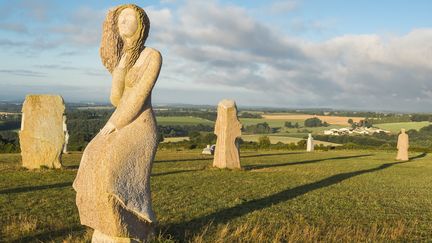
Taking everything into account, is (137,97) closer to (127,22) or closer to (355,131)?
(127,22)

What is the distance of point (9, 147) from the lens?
31.3 meters

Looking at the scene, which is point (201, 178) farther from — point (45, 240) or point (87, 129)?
point (87, 129)

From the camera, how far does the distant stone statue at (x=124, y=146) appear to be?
5375 mm

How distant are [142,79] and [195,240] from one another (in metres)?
2.65

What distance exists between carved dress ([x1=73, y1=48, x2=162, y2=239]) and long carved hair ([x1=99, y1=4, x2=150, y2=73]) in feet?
0.42

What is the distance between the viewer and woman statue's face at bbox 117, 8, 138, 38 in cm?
580

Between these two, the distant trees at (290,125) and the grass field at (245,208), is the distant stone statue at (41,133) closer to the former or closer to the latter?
the grass field at (245,208)

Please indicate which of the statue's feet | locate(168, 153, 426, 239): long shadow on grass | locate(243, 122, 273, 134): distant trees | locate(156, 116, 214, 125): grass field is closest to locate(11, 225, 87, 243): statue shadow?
locate(168, 153, 426, 239): long shadow on grass

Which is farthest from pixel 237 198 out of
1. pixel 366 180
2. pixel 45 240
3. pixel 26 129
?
pixel 26 129

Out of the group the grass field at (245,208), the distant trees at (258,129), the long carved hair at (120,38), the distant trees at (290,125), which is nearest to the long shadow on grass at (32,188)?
the grass field at (245,208)

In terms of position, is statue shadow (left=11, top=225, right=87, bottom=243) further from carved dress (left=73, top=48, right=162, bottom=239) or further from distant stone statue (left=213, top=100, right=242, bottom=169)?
distant stone statue (left=213, top=100, right=242, bottom=169)

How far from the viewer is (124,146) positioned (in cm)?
546

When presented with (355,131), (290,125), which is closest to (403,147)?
(355,131)

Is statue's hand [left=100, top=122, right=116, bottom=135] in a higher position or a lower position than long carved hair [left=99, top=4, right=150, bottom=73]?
lower
